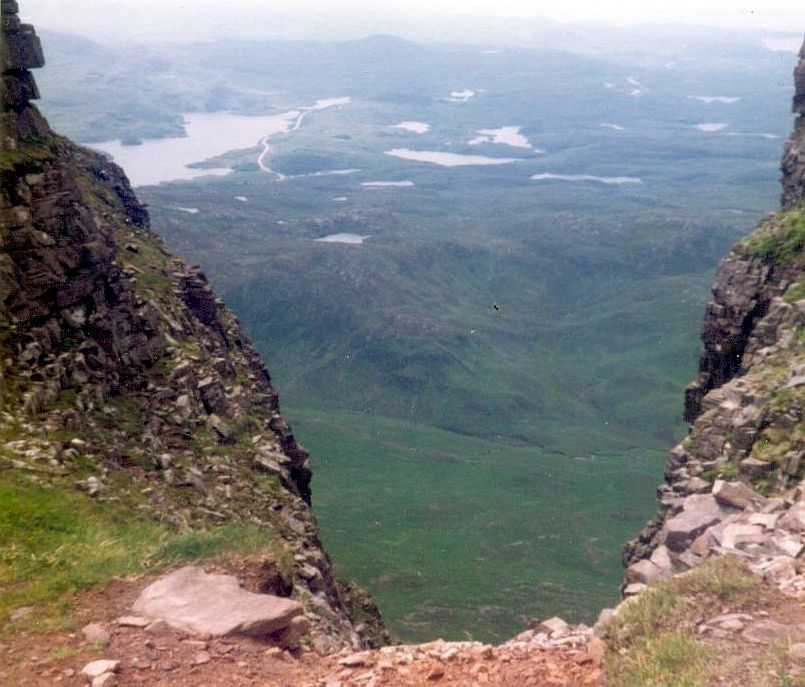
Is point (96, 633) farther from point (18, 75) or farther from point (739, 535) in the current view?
point (18, 75)

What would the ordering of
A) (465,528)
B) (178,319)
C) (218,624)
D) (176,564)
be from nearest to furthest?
(218,624), (176,564), (178,319), (465,528)

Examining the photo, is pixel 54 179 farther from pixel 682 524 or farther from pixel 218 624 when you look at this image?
pixel 682 524

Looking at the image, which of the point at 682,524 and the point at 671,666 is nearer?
the point at 671,666

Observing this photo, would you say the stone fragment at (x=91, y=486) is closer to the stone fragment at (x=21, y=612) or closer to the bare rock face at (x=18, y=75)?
the stone fragment at (x=21, y=612)

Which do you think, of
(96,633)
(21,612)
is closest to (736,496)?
(96,633)

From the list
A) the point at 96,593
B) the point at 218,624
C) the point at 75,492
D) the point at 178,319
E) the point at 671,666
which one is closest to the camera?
the point at 671,666

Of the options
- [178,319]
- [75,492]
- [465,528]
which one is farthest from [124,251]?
[465,528]
